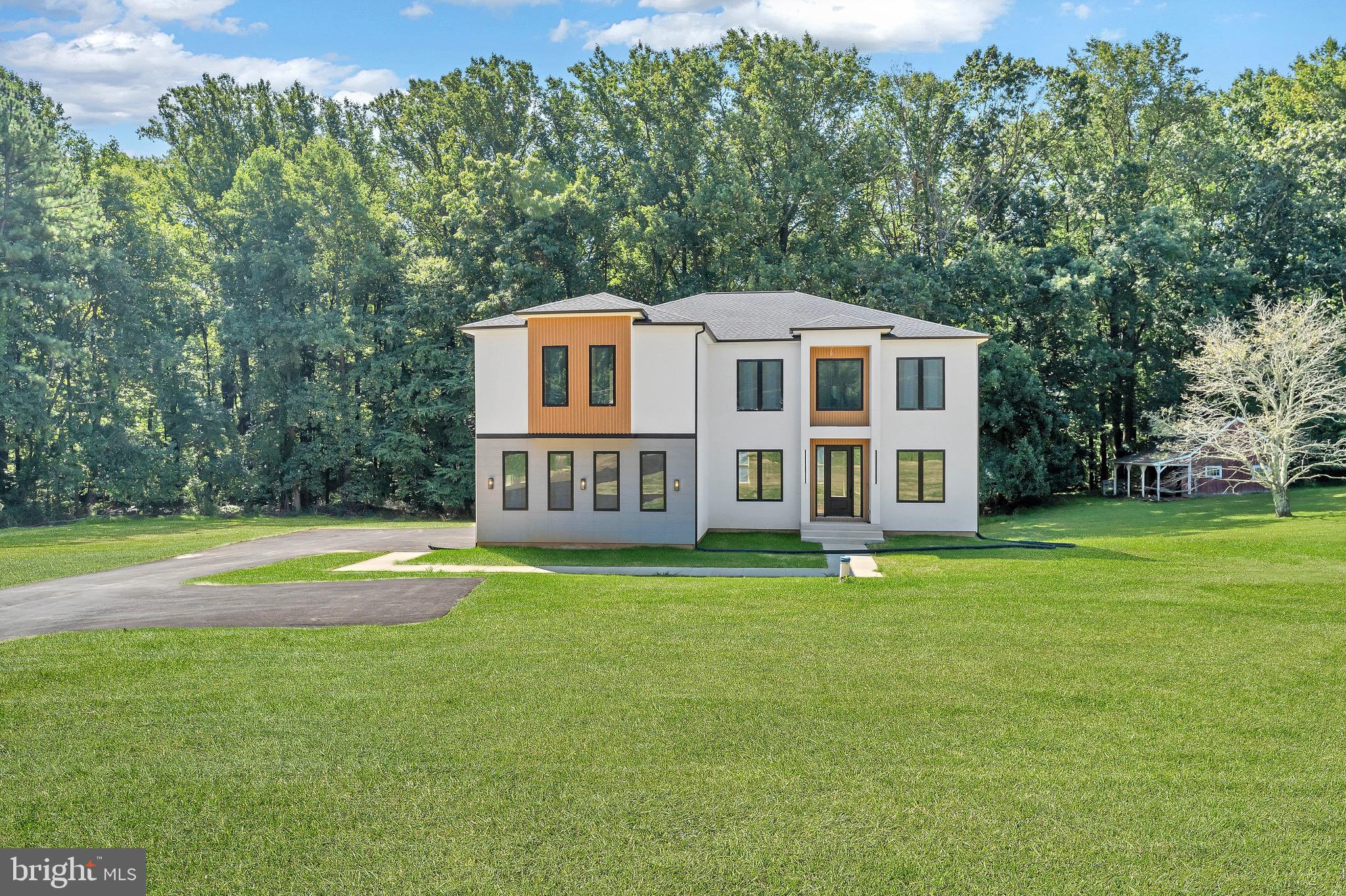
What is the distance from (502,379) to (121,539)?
14.4 m

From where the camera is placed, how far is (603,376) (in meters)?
21.4

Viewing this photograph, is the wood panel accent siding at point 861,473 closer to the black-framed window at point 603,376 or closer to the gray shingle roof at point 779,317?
the gray shingle roof at point 779,317

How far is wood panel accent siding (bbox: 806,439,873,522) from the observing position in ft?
81.0

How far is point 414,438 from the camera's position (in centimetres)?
3722

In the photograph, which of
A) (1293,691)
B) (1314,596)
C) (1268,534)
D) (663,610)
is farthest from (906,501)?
(1293,691)

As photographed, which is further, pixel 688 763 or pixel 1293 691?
pixel 1293 691

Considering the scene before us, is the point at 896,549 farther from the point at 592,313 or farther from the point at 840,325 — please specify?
the point at 592,313

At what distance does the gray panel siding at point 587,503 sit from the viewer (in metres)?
21.7

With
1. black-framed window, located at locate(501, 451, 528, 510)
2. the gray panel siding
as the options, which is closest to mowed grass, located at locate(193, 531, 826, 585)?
the gray panel siding

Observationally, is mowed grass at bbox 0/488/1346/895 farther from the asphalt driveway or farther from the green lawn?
the green lawn

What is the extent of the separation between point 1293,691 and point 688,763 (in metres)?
6.58

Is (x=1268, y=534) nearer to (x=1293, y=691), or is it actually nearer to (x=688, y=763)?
(x=1293, y=691)

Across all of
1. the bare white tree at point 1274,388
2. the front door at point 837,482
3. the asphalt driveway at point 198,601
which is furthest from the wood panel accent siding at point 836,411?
the bare white tree at point 1274,388

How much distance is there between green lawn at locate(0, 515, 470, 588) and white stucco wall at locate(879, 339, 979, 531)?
53.0 feet
